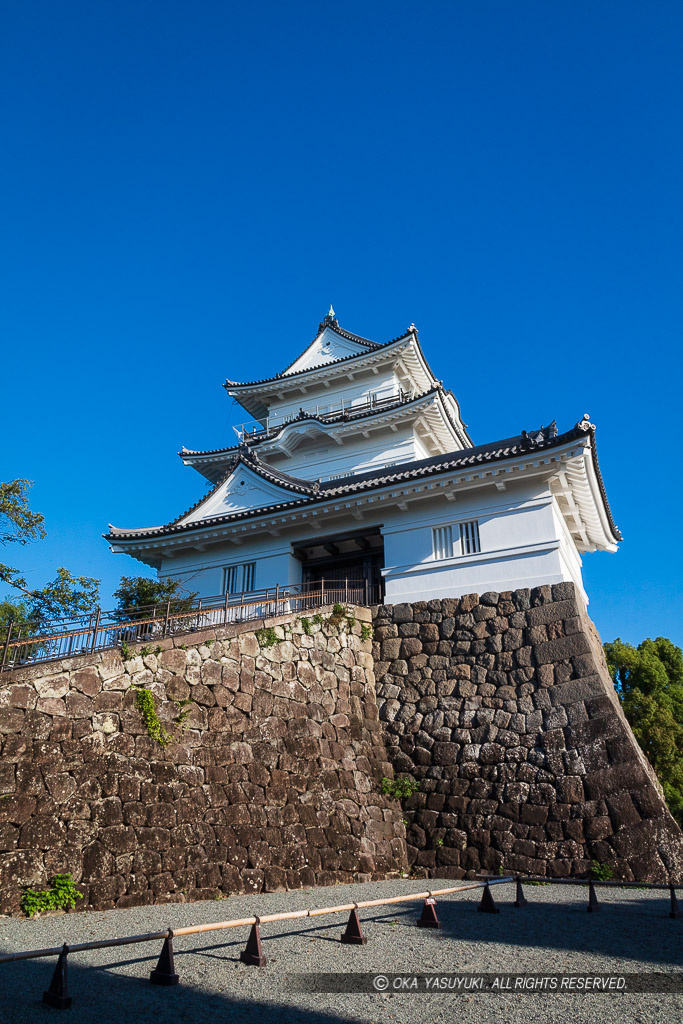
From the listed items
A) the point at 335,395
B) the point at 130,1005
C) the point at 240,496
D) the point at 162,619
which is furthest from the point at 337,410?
the point at 130,1005

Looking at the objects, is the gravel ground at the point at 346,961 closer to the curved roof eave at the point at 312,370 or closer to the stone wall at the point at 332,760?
the stone wall at the point at 332,760

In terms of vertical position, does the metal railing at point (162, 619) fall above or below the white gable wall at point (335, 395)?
below

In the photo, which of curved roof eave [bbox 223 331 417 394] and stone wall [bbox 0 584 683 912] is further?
curved roof eave [bbox 223 331 417 394]

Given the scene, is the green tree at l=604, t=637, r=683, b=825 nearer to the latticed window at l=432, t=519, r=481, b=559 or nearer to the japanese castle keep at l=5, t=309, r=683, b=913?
the japanese castle keep at l=5, t=309, r=683, b=913

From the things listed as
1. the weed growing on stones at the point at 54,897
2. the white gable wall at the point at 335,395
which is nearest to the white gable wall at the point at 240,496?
the white gable wall at the point at 335,395

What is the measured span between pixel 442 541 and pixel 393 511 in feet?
4.48

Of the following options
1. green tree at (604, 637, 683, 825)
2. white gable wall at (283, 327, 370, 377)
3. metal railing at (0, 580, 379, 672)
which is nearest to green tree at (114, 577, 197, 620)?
metal railing at (0, 580, 379, 672)

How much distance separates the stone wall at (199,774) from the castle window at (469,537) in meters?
3.41

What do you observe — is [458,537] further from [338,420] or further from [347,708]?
[338,420]

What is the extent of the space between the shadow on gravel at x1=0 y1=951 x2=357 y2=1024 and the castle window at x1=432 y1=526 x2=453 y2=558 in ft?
31.4

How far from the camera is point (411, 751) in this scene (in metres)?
12.3

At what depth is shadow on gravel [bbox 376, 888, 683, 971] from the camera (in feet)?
20.5

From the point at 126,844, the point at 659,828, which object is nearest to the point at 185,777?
the point at 126,844

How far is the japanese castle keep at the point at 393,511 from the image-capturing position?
13.0 m
